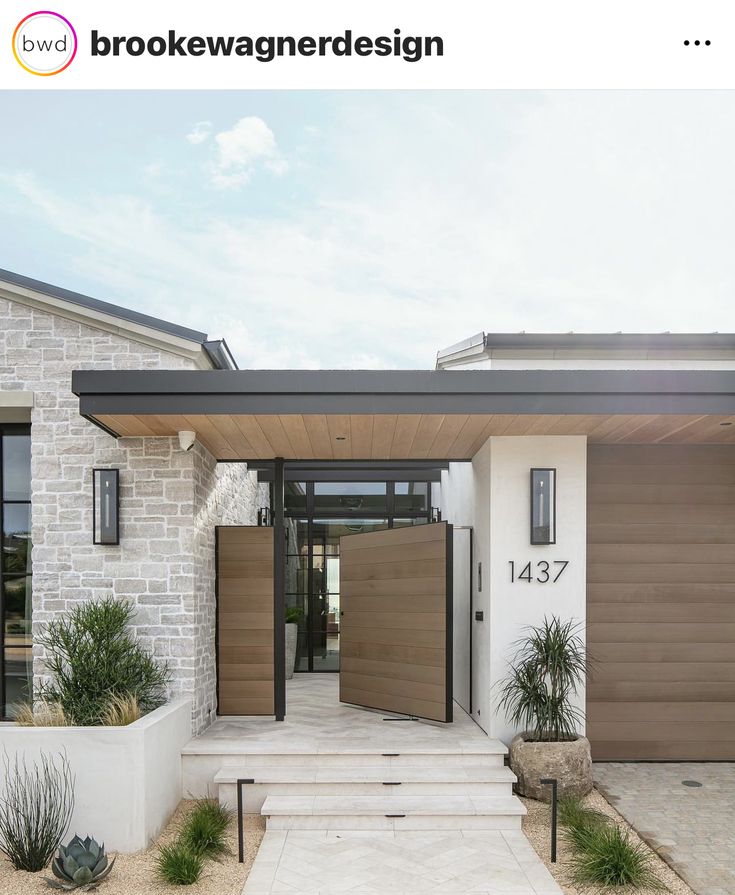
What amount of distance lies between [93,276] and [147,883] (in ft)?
110

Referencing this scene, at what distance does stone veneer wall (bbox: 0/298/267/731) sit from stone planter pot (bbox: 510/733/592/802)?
2.82 metres

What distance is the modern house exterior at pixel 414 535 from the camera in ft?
23.1

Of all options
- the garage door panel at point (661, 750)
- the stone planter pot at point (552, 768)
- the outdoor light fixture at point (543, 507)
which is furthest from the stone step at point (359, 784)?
the outdoor light fixture at point (543, 507)

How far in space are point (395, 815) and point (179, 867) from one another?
5.31 ft

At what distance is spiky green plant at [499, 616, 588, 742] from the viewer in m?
6.76

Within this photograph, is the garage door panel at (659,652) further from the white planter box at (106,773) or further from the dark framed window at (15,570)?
the dark framed window at (15,570)

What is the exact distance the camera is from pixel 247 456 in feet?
27.5

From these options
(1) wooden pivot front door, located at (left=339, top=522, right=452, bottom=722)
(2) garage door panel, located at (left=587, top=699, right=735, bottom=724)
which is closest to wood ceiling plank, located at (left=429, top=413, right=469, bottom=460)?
(1) wooden pivot front door, located at (left=339, top=522, right=452, bottom=722)

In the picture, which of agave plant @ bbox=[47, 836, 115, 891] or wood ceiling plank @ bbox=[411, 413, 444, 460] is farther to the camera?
wood ceiling plank @ bbox=[411, 413, 444, 460]

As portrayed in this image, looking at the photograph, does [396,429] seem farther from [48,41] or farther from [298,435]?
[48,41]

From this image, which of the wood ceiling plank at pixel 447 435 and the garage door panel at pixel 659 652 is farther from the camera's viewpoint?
the garage door panel at pixel 659 652

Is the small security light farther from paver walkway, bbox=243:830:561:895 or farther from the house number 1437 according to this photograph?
paver walkway, bbox=243:830:561:895

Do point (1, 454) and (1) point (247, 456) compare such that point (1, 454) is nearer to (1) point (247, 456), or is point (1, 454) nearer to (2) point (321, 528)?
(1) point (247, 456)

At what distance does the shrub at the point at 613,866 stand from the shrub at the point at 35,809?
339 centimetres
